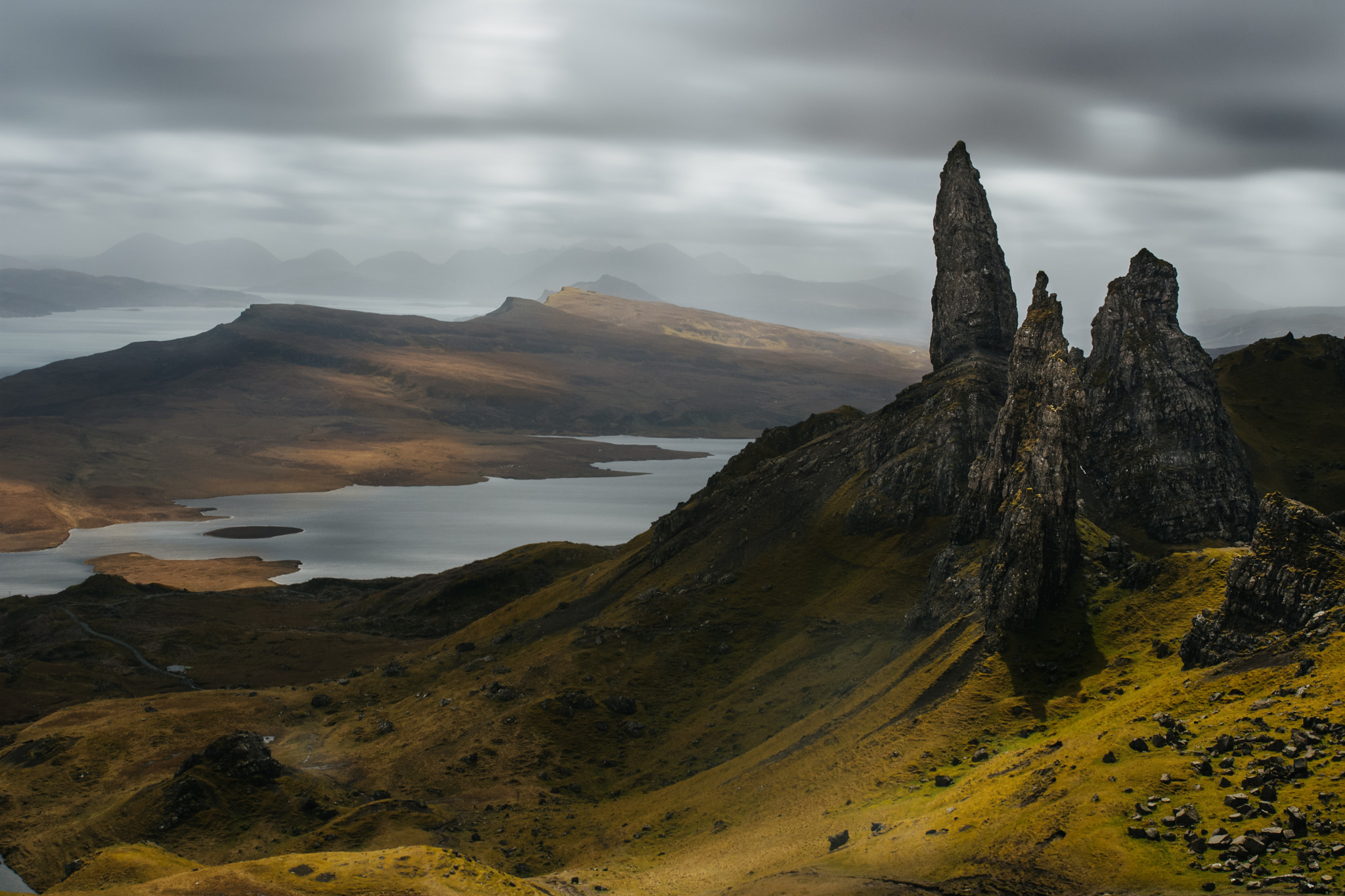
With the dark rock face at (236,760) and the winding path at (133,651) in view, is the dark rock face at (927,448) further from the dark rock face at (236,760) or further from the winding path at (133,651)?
the winding path at (133,651)

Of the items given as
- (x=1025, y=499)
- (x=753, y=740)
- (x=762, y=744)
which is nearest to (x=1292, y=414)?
(x=1025, y=499)

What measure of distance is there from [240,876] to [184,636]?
117m

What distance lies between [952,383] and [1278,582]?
78.1 m

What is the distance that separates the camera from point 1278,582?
2056 inches

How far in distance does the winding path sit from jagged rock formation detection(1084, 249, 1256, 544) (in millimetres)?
126861

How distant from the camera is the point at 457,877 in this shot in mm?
59031

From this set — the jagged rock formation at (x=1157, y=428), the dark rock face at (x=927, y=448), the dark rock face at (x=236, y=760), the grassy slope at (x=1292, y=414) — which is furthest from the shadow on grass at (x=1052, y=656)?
the grassy slope at (x=1292, y=414)

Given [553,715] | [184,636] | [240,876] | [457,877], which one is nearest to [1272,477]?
[553,715]

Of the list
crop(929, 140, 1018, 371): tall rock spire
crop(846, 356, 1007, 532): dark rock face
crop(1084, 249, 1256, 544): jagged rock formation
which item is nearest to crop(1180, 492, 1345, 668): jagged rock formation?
crop(846, 356, 1007, 532): dark rock face

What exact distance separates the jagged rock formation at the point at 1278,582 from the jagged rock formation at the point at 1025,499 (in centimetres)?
1576

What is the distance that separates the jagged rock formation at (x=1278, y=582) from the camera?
5088 centimetres

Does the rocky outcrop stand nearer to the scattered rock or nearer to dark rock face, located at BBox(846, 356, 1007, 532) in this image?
dark rock face, located at BBox(846, 356, 1007, 532)

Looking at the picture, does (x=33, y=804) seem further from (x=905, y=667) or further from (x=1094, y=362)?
(x=1094, y=362)

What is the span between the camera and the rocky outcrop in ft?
382
